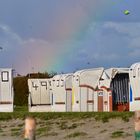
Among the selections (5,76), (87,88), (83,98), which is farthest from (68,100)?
(5,76)

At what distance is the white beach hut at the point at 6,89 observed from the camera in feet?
141

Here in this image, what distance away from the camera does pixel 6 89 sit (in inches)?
1699

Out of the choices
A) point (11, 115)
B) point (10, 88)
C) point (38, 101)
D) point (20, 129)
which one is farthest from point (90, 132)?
point (38, 101)

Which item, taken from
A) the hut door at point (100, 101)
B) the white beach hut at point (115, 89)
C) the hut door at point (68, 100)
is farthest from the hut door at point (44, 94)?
the white beach hut at point (115, 89)

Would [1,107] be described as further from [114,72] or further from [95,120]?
[95,120]

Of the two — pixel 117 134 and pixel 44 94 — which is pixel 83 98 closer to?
pixel 44 94

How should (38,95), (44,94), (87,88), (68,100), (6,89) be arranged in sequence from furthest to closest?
1. (44,94)
2. (38,95)
3. (68,100)
4. (6,89)
5. (87,88)

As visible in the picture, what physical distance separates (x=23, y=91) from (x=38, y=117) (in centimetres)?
5132

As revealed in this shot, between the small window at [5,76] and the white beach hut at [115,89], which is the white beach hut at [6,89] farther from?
the white beach hut at [115,89]

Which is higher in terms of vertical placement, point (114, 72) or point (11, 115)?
point (114, 72)

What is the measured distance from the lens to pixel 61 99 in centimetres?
4591

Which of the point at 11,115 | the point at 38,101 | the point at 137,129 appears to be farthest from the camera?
the point at 38,101

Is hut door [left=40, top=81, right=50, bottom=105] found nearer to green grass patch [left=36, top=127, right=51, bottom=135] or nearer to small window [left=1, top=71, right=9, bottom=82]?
small window [left=1, top=71, right=9, bottom=82]

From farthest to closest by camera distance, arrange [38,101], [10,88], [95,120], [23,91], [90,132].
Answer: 1. [23,91]
2. [38,101]
3. [10,88]
4. [95,120]
5. [90,132]
